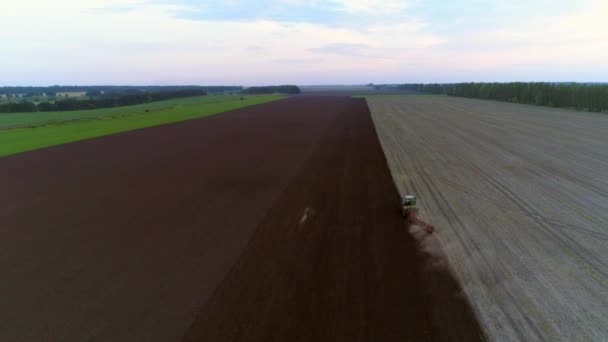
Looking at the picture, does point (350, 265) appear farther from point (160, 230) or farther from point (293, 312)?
point (160, 230)

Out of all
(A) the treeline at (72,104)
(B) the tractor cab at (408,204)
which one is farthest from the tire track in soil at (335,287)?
(A) the treeline at (72,104)

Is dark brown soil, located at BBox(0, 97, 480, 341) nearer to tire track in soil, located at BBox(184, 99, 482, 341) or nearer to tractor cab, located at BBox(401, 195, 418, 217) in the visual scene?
tire track in soil, located at BBox(184, 99, 482, 341)

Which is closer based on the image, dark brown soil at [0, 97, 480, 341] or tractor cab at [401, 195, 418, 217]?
dark brown soil at [0, 97, 480, 341]

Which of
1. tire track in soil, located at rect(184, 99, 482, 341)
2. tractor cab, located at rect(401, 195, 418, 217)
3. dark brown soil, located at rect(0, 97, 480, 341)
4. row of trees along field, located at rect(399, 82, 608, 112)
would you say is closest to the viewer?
tire track in soil, located at rect(184, 99, 482, 341)

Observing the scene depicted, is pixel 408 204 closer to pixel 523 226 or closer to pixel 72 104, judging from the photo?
pixel 523 226

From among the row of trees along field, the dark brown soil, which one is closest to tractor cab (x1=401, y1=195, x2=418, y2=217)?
the dark brown soil

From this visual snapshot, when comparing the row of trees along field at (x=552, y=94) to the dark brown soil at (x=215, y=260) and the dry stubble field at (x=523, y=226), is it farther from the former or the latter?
the dark brown soil at (x=215, y=260)

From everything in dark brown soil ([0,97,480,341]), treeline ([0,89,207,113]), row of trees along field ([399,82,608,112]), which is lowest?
dark brown soil ([0,97,480,341])
